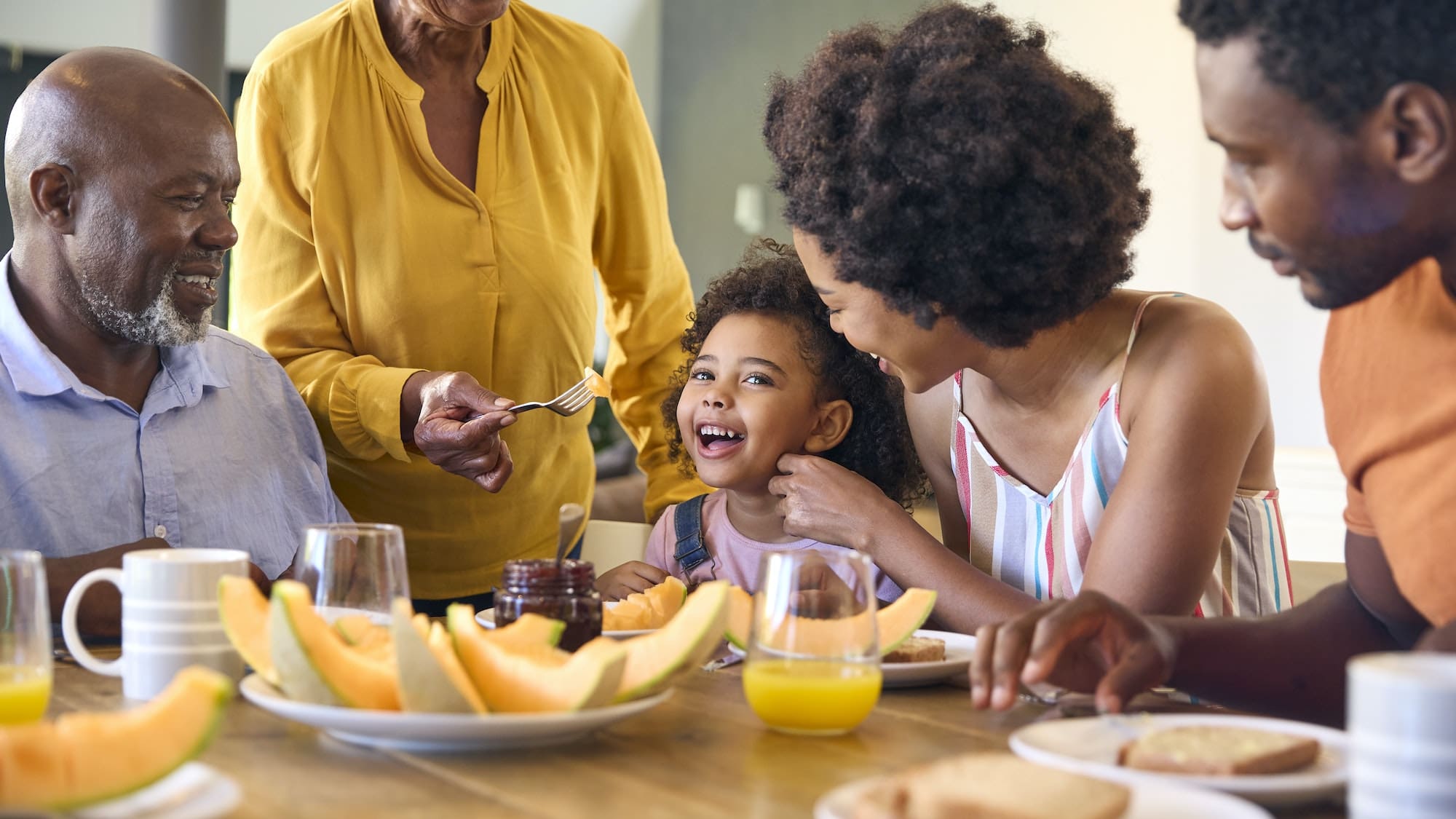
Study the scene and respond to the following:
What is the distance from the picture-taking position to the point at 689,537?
2516mm

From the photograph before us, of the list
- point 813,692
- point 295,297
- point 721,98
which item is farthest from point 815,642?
point 721,98

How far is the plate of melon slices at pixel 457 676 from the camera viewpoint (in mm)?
1033

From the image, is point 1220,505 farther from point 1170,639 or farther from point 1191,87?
point 1191,87

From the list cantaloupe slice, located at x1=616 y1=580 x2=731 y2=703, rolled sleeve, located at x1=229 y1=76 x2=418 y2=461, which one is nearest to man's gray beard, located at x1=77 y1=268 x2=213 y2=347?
rolled sleeve, located at x1=229 y1=76 x2=418 y2=461

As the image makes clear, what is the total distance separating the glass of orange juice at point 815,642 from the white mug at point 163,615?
0.52 meters

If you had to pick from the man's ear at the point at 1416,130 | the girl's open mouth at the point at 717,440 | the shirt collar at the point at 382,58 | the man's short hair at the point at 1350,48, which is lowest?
the girl's open mouth at the point at 717,440

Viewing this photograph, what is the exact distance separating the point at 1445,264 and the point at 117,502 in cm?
178

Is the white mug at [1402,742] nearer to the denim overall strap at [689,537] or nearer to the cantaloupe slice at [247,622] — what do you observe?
the cantaloupe slice at [247,622]

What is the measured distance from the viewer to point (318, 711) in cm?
105

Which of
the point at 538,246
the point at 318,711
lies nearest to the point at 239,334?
the point at 538,246

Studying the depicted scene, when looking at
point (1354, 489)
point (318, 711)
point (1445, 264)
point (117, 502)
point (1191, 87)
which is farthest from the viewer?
point (1191, 87)

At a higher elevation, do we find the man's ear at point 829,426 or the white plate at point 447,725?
the man's ear at point 829,426

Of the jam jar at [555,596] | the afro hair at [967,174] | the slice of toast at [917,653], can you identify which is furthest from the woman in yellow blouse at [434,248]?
the slice of toast at [917,653]

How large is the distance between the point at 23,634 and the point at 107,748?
345 millimetres
